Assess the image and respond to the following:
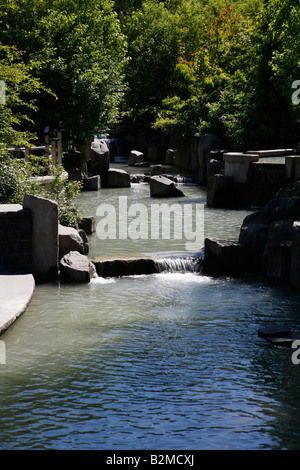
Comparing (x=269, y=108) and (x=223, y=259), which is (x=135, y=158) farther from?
(x=223, y=259)

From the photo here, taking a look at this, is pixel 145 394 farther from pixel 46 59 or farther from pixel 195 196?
pixel 46 59

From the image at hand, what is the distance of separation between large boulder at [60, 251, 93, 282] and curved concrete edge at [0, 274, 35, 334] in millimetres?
751

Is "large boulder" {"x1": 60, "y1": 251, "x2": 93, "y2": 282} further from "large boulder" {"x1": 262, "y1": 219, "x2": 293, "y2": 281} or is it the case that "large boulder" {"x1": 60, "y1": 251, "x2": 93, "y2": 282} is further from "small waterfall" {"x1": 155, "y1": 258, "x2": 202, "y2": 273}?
"large boulder" {"x1": 262, "y1": 219, "x2": 293, "y2": 281}

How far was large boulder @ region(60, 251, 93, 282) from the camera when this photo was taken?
13.0m

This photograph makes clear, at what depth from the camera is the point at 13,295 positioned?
11.3 metres

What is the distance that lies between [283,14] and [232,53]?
54.4ft

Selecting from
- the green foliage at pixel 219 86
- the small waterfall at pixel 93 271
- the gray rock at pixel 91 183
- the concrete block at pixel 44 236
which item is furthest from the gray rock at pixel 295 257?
the green foliage at pixel 219 86

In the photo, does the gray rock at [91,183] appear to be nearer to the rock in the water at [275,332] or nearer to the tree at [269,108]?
the tree at [269,108]

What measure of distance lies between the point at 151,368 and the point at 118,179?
1993 cm

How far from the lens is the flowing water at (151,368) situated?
7.03 m

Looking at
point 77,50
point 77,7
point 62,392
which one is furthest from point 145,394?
point 77,7

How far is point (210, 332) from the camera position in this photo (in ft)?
33.6

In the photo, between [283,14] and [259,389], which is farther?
[283,14]

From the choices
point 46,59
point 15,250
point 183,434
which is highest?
point 46,59
